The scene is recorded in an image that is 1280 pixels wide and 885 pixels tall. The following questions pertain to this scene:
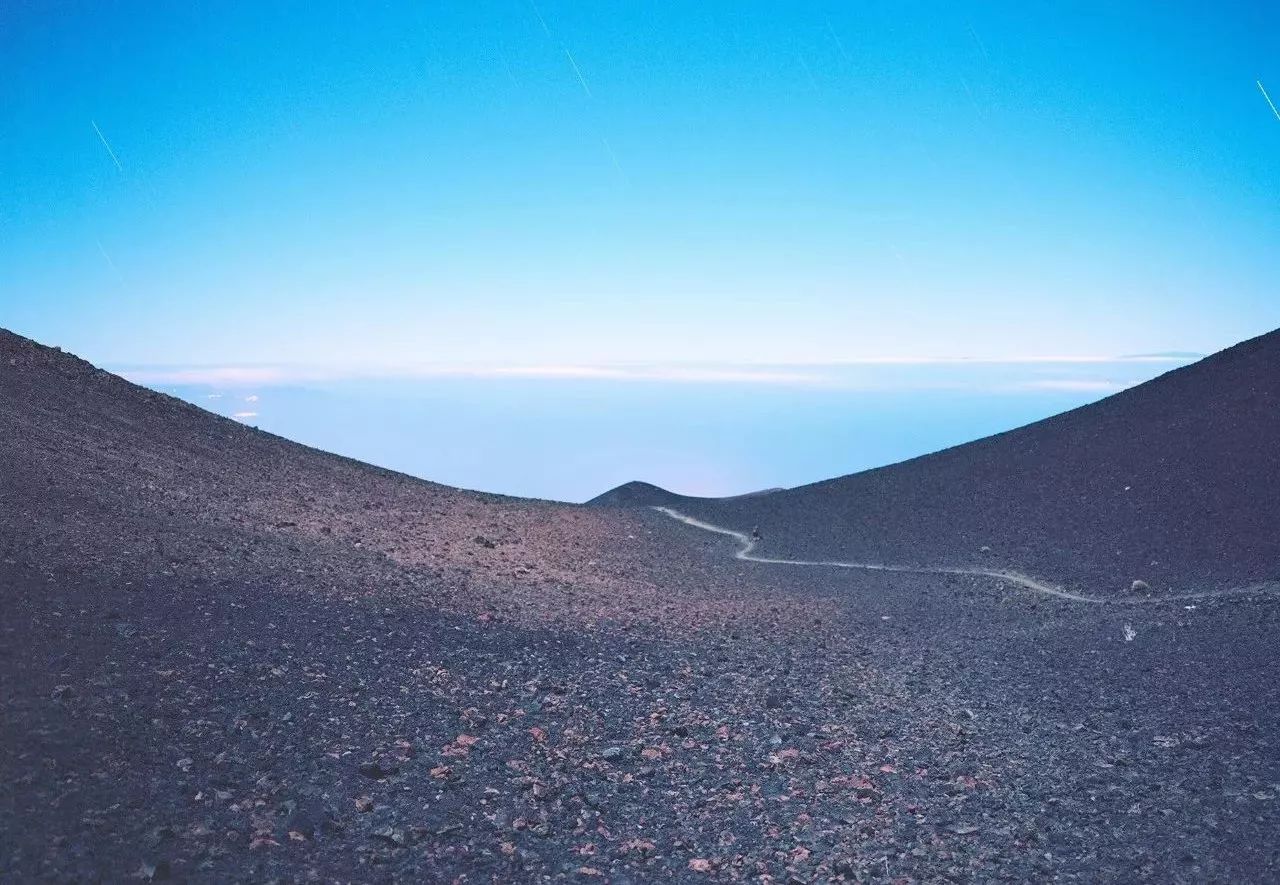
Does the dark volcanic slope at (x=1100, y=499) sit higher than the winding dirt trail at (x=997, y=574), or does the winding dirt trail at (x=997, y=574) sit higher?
the dark volcanic slope at (x=1100, y=499)

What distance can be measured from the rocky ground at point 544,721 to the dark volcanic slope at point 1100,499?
300 cm

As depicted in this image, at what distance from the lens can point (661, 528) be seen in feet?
65.9

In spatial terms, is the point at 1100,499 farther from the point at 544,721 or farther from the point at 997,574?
the point at 544,721

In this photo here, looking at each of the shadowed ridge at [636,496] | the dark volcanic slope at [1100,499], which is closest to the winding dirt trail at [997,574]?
the dark volcanic slope at [1100,499]

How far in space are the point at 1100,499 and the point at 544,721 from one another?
1534 cm

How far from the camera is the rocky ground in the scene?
4953mm

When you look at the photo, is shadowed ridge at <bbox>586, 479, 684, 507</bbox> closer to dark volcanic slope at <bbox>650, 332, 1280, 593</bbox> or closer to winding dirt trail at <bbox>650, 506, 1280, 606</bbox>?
dark volcanic slope at <bbox>650, 332, 1280, 593</bbox>

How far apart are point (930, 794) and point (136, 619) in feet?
21.8

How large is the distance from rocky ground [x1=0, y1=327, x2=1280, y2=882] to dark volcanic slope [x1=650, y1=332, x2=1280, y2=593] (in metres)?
3.00

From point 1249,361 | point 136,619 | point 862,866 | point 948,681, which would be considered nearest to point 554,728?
point 862,866

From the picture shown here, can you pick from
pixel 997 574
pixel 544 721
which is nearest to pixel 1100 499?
pixel 997 574

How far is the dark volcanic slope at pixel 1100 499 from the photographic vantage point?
14.8 m

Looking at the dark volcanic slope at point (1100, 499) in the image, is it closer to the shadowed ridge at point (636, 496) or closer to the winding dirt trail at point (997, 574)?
the winding dirt trail at point (997, 574)

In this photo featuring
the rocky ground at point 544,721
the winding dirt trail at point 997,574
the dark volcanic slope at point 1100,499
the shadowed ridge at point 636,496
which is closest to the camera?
the rocky ground at point 544,721
